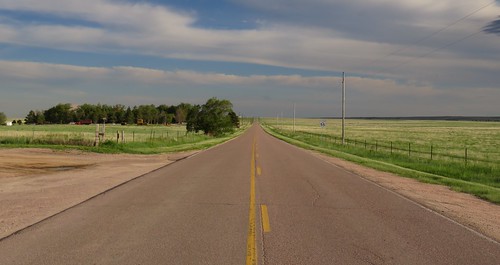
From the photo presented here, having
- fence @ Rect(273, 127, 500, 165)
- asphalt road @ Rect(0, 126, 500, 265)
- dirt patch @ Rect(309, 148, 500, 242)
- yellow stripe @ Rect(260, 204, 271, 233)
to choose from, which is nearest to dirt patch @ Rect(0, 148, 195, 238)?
asphalt road @ Rect(0, 126, 500, 265)

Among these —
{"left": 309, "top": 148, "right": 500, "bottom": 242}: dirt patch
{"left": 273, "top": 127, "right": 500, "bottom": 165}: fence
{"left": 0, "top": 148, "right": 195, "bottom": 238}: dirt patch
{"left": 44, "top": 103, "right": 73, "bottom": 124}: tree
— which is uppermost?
{"left": 44, "top": 103, "right": 73, "bottom": 124}: tree

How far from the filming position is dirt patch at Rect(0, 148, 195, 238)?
29.3 ft

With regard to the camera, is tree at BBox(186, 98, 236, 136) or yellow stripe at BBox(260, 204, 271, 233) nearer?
yellow stripe at BBox(260, 204, 271, 233)

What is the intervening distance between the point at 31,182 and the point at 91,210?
5.58 meters

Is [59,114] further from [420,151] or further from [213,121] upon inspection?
[420,151]

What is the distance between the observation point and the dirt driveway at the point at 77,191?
8859 mm

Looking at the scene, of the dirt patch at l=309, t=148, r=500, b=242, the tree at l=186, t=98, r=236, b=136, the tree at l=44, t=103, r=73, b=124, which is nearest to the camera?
the dirt patch at l=309, t=148, r=500, b=242

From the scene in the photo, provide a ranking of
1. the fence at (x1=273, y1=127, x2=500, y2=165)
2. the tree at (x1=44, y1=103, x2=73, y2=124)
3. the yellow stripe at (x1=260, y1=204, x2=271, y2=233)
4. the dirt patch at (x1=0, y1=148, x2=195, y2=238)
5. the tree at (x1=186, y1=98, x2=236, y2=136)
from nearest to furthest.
Result: 1. the yellow stripe at (x1=260, y1=204, x2=271, y2=233)
2. the dirt patch at (x1=0, y1=148, x2=195, y2=238)
3. the fence at (x1=273, y1=127, x2=500, y2=165)
4. the tree at (x1=186, y1=98, x2=236, y2=136)
5. the tree at (x1=44, y1=103, x2=73, y2=124)

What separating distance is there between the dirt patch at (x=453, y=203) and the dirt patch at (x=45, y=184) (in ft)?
28.5

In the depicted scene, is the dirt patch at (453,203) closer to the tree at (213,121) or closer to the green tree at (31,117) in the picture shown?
the tree at (213,121)

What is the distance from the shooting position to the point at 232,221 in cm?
845

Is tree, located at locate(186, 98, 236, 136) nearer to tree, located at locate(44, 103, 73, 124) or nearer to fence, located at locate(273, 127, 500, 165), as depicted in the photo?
fence, located at locate(273, 127, 500, 165)

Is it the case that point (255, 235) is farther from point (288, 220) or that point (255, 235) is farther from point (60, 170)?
point (60, 170)

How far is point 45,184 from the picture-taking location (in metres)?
13.3
